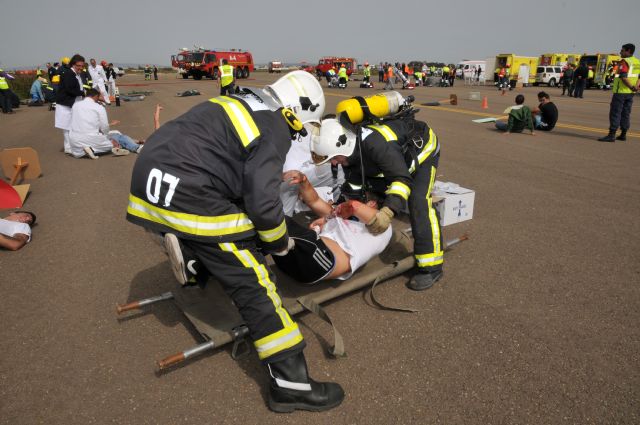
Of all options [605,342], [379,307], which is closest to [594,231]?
[605,342]

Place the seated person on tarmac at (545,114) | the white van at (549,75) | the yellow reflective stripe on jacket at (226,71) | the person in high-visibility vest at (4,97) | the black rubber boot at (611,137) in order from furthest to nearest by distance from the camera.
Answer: the white van at (549,75)
the person in high-visibility vest at (4,97)
the yellow reflective stripe on jacket at (226,71)
the seated person on tarmac at (545,114)
the black rubber boot at (611,137)

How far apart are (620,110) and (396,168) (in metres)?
8.94

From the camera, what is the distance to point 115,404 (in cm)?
230

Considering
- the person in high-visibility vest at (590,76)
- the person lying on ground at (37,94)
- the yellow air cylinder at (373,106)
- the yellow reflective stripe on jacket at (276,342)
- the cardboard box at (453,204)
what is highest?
the person in high-visibility vest at (590,76)

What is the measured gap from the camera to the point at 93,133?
8.35m

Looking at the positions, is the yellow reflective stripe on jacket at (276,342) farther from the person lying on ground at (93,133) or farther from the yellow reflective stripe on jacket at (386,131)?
the person lying on ground at (93,133)

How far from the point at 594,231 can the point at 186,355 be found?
4.44 meters

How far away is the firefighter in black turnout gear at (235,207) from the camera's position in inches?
80.0

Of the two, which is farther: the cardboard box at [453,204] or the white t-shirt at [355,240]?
the cardboard box at [453,204]

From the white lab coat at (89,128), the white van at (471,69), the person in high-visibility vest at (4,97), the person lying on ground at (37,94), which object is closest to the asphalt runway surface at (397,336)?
the white lab coat at (89,128)

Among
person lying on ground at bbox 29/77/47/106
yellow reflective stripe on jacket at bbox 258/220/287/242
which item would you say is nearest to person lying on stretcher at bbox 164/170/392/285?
yellow reflective stripe on jacket at bbox 258/220/287/242

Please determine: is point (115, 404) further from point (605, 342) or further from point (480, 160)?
point (480, 160)

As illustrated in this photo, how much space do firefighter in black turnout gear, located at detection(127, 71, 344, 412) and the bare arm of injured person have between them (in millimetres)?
714

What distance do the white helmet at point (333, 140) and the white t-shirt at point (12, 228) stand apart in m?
3.53
